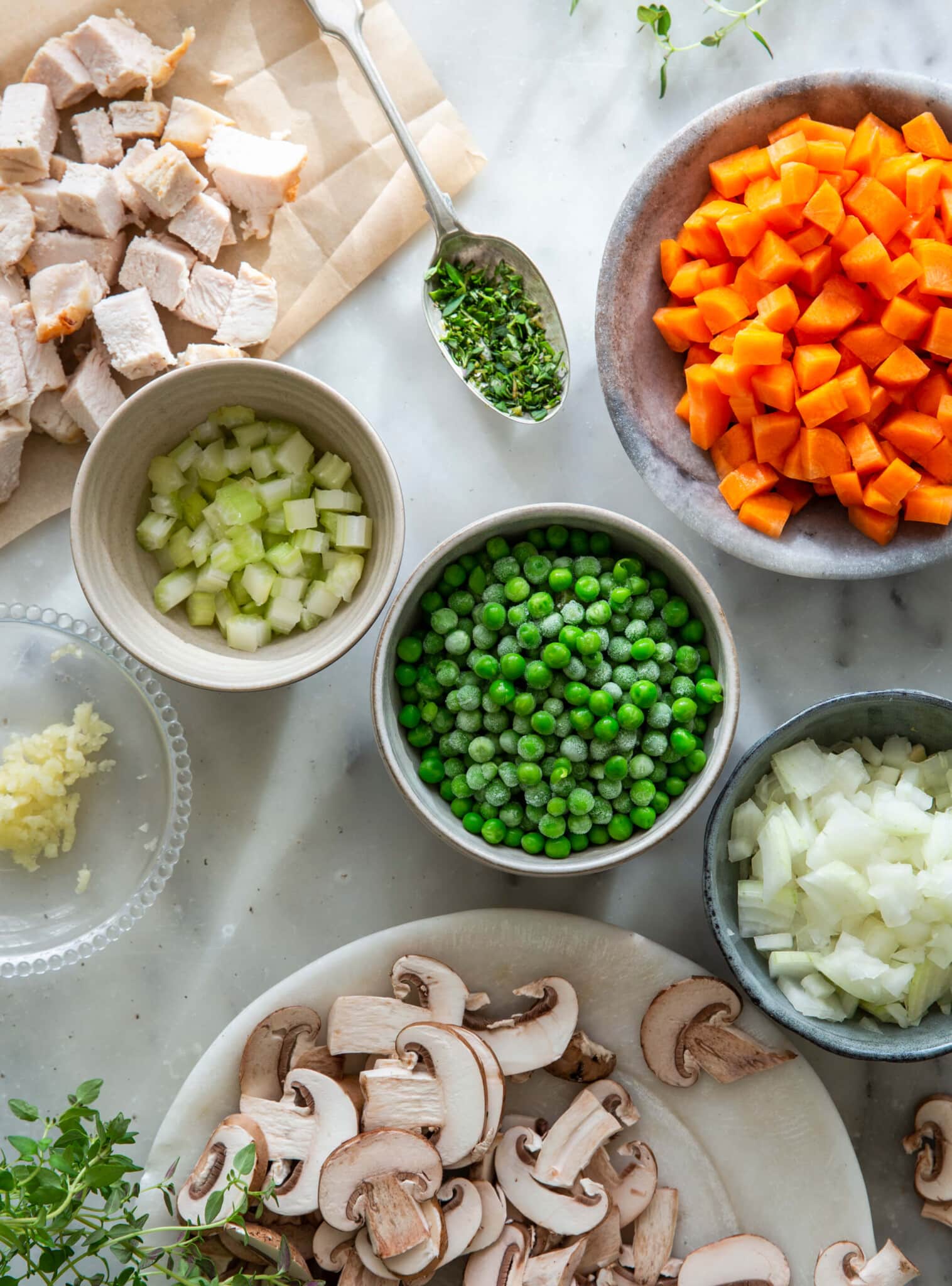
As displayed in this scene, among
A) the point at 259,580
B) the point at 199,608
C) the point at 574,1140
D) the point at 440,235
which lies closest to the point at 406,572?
the point at 259,580

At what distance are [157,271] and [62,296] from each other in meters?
0.21

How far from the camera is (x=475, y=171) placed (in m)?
2.43

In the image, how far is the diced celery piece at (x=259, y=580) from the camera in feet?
7.31

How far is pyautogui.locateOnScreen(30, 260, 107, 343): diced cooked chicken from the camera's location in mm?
2297

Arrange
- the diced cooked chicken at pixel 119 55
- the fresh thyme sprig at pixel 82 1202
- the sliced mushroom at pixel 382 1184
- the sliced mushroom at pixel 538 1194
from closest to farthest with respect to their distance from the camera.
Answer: the fresh thyme sprig at pixel 82 1202 < the sliced mushroom at pixel 382 1184 < the sliced mushroom at pixel 538 1194 < the diced cooked chicken at pixel 119 55

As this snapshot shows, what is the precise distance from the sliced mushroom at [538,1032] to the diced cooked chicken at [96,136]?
6.66 ft

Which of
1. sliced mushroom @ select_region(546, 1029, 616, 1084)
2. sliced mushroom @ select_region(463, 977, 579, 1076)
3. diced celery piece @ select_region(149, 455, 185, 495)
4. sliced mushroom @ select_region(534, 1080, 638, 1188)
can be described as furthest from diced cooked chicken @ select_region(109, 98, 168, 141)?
sliced mushroom @ select_region(534, 1080, 638, 1188)

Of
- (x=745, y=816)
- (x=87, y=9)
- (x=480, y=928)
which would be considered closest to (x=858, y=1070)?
(x=745, y=816)

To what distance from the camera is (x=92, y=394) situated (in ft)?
7.59

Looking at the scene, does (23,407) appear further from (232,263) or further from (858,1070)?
(858,1070)

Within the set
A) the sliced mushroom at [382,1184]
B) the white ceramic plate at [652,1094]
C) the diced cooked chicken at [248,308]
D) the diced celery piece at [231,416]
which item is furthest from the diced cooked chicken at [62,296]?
the sliced mushroom at [382,1184]

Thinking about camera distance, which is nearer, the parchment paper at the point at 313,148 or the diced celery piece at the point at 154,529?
the diced celery piece at the point at 154,529

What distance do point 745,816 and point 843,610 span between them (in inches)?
23.1

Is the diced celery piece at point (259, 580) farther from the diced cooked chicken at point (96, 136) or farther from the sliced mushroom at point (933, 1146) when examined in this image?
the sliced mushroom at point (933, 1146)
